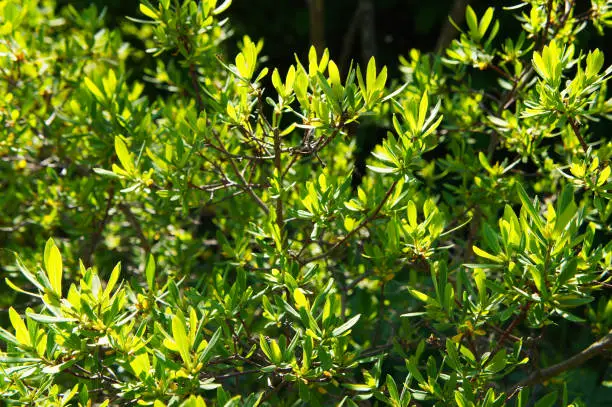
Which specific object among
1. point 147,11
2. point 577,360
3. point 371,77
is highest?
point 147,11

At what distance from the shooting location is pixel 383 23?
5367 mm

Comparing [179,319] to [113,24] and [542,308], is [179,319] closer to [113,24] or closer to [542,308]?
[542,308]

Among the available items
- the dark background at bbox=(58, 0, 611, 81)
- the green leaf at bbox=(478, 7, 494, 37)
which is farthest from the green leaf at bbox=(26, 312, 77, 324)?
the dark background at bbox=(58, 0, 611, 81)

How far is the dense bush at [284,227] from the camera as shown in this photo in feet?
4.69

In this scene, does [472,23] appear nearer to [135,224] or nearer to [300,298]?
[300,298]

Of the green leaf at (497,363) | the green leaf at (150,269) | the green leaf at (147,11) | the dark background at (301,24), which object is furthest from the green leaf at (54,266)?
the dark background at (301,24)

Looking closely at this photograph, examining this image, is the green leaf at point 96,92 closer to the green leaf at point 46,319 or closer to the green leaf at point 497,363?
the green leaf at point 46,319

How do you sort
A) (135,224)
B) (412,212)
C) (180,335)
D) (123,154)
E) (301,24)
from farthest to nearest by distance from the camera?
1. (301,24)
2. (135,224)
3. (123,154)
4. (412,212)
5. (180,335)

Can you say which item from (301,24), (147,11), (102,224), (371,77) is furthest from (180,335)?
(301,24)

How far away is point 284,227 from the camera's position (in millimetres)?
1943

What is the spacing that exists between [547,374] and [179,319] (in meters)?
1.08

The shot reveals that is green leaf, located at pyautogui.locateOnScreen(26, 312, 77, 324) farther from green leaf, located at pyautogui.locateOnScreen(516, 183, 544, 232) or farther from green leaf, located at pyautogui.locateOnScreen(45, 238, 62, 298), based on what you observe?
green leaf, located at pyautogui.locateOnScreen(516, 183, 544, 232)

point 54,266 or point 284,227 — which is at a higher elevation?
point 54,266

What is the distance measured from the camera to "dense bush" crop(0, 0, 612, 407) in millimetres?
1430
